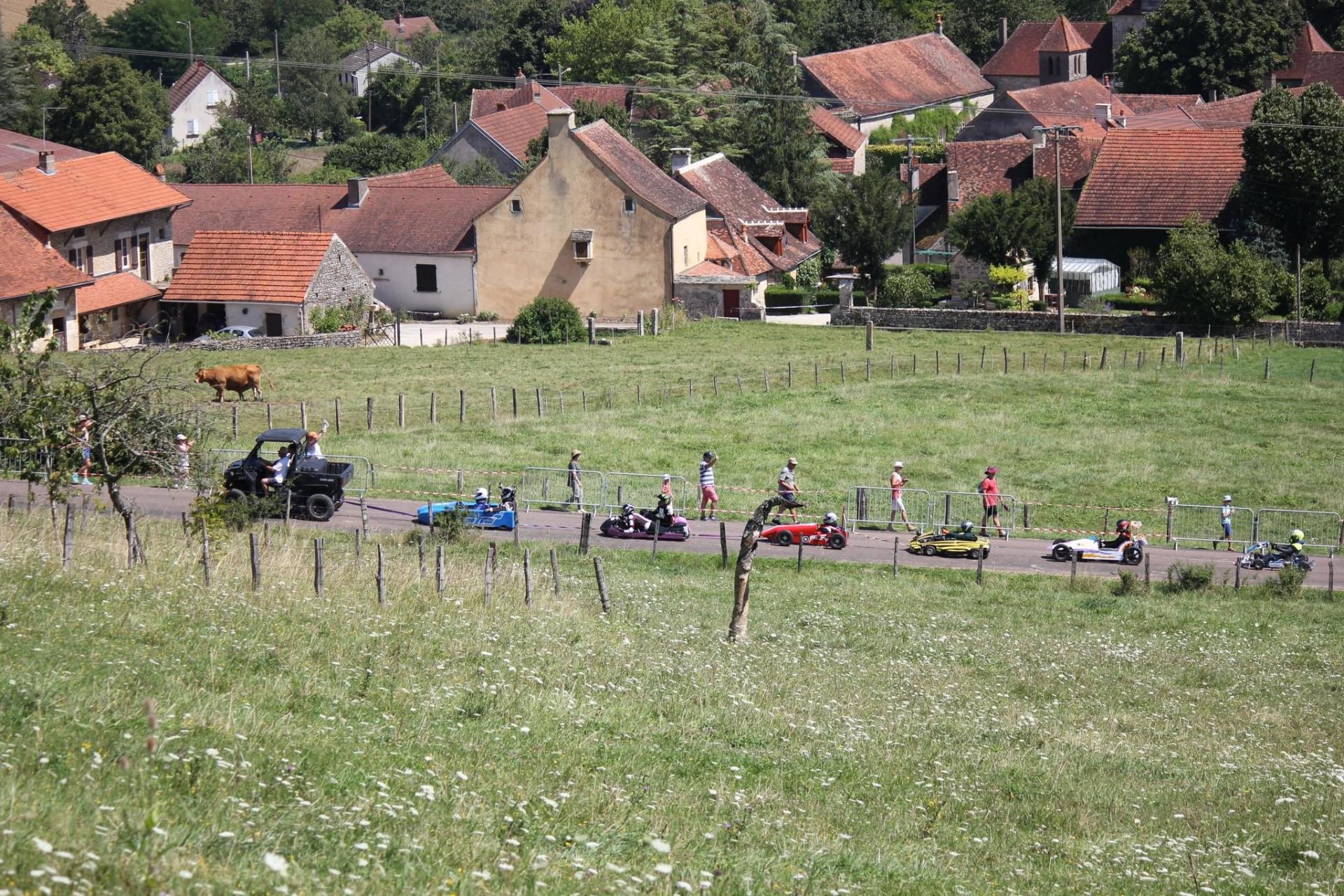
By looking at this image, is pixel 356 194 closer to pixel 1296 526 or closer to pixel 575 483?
pixel 575 483

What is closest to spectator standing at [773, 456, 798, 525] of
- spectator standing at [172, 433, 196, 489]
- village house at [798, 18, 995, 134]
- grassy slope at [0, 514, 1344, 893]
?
grassy slope at [0, 514, 1344, 893]

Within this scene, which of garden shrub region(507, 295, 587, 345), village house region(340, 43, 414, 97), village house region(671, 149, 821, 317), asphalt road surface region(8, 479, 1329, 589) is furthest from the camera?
village house region(340, 43, 414, 97)

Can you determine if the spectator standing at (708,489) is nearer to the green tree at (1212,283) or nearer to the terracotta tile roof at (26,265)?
the green tree at (1212,283)

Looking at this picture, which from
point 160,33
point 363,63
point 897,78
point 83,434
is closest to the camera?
point 83,434

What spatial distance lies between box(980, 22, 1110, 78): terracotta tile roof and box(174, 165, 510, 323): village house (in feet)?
193

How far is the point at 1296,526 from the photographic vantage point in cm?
3111

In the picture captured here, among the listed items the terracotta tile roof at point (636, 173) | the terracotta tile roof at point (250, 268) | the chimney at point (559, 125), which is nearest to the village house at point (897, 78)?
the terracotta tile roof at point (636, 173)

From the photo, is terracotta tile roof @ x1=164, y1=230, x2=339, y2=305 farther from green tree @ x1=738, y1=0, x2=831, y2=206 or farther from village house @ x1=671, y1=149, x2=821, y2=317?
green tree @ x1=738, y1=0, x2=831, y2=206

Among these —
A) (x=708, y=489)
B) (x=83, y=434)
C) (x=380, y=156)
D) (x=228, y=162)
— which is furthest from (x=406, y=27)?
(x=83, y=434)

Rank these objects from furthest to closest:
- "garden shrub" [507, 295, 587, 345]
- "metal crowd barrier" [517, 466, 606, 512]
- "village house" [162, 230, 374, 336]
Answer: "village house" [162, 230, 374, 336] → "garden shrub" [507, 295, 587, 345] → "metal crowd barrier" [517, 466, 606, 512]

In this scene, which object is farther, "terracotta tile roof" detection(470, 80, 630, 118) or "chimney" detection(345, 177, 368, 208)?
"terracotta tile roof" detection(470, 80, 630, 118)

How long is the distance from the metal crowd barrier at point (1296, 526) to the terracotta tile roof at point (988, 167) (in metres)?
40.8

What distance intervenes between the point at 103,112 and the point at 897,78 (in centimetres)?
5181

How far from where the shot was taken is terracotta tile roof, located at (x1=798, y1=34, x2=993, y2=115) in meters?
103
